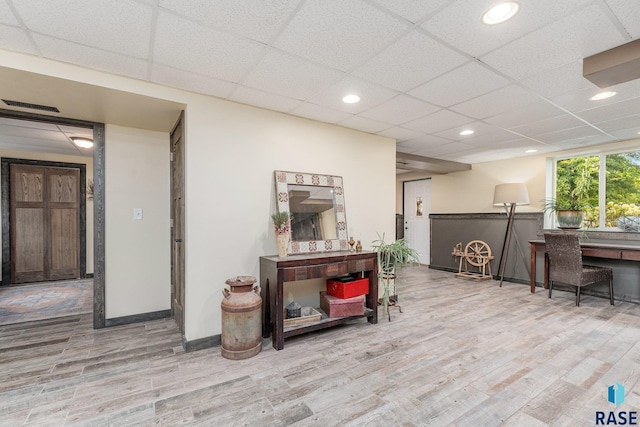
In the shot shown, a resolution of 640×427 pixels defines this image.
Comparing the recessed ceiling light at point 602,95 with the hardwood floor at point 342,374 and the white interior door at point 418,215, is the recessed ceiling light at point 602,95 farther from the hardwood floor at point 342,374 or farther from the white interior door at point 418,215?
the white interior door at point 418,215

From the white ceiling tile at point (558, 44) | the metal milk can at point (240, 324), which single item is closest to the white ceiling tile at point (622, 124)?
the white ceiling tile at point (558, 44)

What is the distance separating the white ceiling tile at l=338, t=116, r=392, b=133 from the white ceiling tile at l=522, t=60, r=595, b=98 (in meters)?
1.51

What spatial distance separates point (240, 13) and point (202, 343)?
2.65 meters

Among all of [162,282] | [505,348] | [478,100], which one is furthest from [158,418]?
[478,100]

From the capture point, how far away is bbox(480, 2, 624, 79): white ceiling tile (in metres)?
1.78

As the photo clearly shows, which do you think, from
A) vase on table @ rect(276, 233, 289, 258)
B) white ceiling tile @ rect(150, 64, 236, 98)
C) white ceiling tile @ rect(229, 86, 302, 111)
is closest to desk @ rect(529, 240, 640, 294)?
vase on table @ rect(276, 233, 289, 258)

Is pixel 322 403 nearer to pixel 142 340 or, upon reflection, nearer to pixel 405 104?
pixel 142 340

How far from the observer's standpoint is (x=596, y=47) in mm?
2053

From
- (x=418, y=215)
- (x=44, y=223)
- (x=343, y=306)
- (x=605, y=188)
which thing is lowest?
(x=343, y=306)

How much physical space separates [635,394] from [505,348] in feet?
2.72

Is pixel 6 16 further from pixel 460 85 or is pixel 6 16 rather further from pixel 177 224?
pixel 460 85

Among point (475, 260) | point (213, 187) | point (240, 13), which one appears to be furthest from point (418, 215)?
point (240, 13)

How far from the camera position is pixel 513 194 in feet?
Result: 16.9

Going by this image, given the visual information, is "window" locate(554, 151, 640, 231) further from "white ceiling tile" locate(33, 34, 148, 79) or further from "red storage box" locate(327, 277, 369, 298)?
"white ceiling tile" locate(33, 34, 148, 79)
